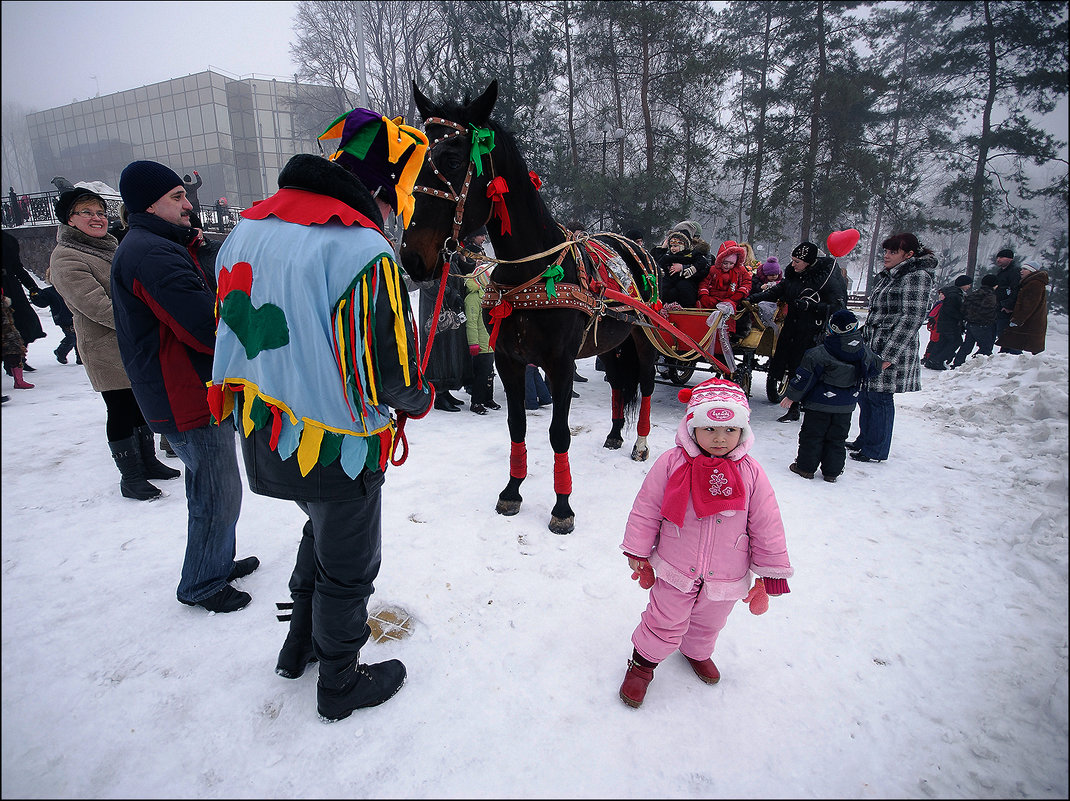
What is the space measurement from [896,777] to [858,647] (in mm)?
683

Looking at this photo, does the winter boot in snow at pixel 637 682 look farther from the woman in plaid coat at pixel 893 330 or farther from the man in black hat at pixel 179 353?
the woman in plaid coat at pixel 893 330

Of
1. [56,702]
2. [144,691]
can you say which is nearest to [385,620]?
[144,691]

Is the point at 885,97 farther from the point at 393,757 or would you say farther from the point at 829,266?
the point at 393,757

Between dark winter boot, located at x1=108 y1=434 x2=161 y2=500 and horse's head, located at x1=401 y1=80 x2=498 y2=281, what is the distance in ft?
9.18

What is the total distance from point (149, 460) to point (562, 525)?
353 centimetres

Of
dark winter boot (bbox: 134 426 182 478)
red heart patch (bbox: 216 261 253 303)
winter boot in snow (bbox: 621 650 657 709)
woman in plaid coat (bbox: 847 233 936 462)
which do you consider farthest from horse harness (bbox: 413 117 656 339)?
dark winter boot (bbox: 134 426 182 478)

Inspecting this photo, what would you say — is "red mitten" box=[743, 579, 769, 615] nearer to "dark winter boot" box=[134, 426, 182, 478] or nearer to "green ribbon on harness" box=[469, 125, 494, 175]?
"green ribbon on harness" box=[469, 125, 494, 175]

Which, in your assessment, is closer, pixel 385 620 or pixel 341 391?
pixel 341 391

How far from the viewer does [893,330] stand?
4.61 meters

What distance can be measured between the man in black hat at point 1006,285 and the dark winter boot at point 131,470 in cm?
1264

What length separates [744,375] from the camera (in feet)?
20.2

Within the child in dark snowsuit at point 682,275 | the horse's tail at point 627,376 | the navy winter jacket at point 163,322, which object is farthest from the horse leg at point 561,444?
the child in dark snowsuit at point 682,275

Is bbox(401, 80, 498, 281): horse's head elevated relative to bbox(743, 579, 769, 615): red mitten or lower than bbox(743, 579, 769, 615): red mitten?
elevated

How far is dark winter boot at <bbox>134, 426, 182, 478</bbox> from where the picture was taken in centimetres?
405
